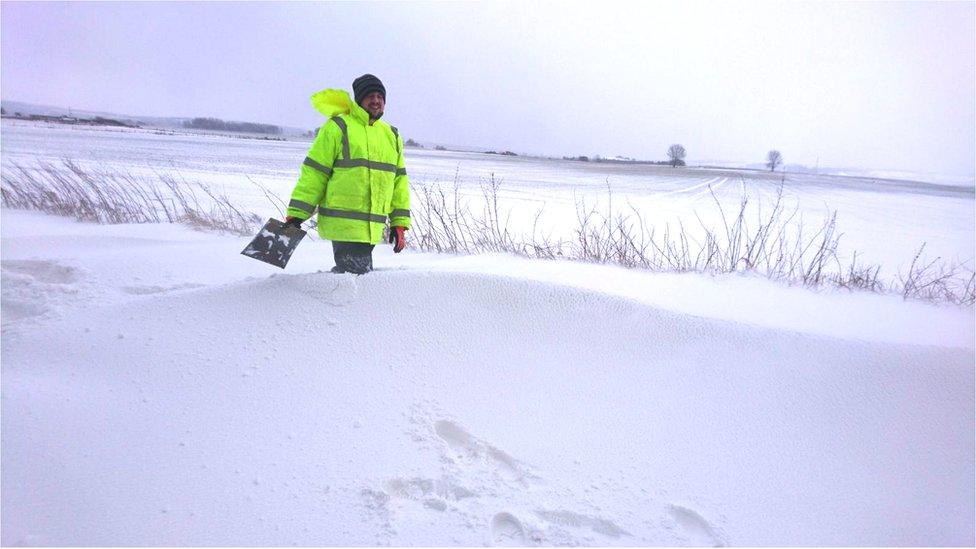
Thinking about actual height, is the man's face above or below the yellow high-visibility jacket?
above

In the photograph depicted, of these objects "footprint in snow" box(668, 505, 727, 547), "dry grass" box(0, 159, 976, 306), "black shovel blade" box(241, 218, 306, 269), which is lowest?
"footprint in snow" box(668, 505, 727, 547)

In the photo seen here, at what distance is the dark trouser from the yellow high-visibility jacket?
0.51 feet

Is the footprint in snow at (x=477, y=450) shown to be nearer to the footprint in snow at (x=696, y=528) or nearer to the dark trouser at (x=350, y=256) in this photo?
the footprint in snow at (x=696, y=528)

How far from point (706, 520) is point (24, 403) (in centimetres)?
266

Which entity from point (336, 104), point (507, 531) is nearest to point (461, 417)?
point (507, 531)

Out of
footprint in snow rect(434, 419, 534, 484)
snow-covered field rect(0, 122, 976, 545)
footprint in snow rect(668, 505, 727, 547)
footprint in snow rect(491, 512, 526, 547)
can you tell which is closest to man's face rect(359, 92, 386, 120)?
snow-covered field rect(0, 122, 976, 545)

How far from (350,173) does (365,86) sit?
1.86 feet

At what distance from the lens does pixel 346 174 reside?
313 centimetres

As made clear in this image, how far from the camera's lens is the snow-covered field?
1.79 meters

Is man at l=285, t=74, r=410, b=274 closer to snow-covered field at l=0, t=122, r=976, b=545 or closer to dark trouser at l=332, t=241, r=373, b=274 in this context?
dark trouser at l=332, t=241, r=373, b=274

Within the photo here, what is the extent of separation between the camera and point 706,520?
1931mm

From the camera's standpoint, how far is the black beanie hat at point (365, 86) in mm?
3209

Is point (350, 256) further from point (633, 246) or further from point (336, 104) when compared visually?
point (633, 246)

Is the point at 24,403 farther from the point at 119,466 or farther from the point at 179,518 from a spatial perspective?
the point at 179,518
